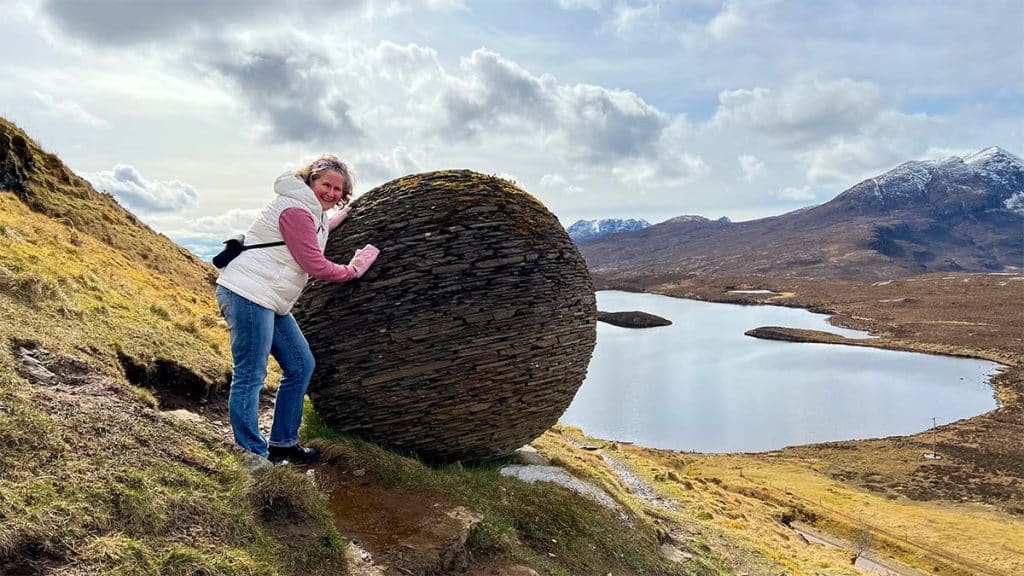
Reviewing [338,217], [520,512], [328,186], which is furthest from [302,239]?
[520,512]

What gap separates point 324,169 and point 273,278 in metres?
1.18

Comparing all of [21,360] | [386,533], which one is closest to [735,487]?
[386,533]

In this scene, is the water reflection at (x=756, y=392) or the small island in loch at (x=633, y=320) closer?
the water reflection at (x=756, y=392)

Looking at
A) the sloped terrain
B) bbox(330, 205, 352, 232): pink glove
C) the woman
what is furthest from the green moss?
bbox(330, 205, 352, 232): pink glove

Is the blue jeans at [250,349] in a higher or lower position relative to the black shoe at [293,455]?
higher

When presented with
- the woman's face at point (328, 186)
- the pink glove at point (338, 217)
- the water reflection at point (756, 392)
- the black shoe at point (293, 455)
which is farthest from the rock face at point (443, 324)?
the water reflection at point (756, 392)

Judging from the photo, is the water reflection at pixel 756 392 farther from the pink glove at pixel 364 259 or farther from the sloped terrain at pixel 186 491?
the pink glove at pixel 364 259

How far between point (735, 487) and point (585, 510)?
22.5 metres

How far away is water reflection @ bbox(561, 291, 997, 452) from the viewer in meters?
43.9

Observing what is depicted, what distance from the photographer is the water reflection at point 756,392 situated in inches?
1729

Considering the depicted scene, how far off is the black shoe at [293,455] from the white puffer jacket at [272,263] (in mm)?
1721

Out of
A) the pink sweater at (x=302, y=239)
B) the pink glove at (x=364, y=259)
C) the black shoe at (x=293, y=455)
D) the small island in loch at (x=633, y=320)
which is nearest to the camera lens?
the pink sweater at (x=302, y=239)

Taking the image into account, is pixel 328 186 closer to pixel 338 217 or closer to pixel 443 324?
pixel 338 217

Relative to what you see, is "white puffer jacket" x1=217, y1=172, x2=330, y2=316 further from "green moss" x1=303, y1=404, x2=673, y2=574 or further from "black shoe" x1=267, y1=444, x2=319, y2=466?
"green moss" x1=303, y1=404, x2=673, y2=574
